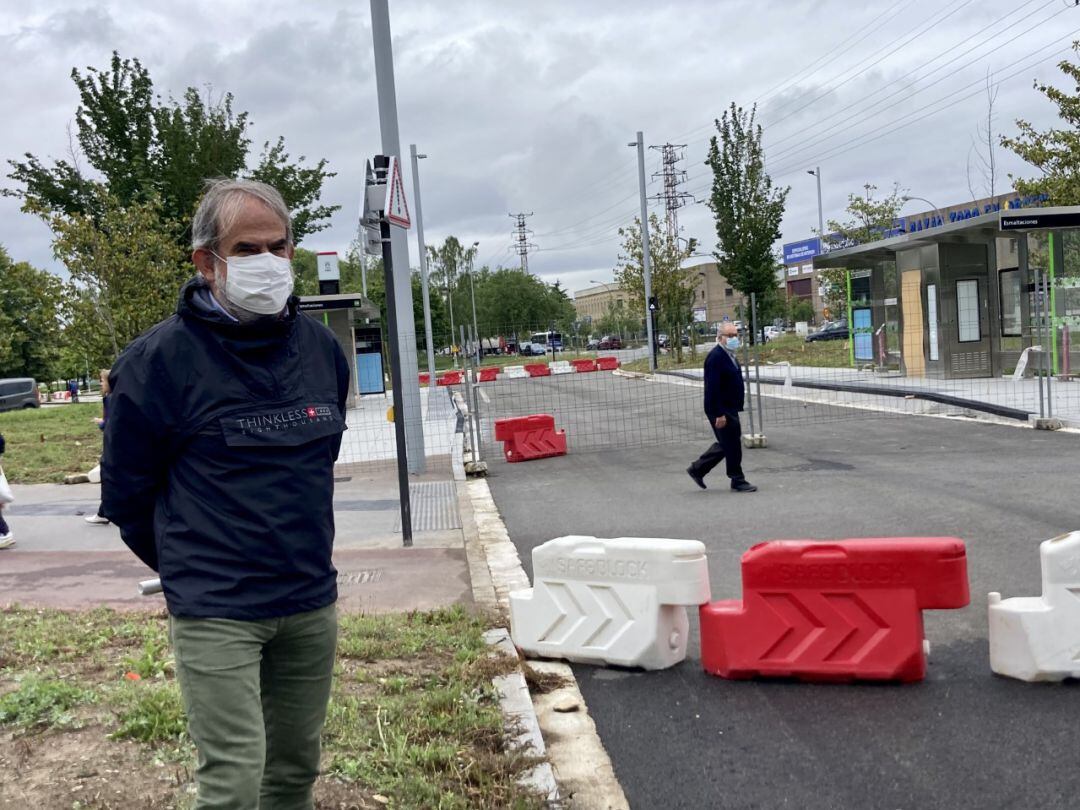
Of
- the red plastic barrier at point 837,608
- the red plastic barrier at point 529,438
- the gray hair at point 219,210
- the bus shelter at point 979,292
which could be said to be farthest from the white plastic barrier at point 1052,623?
the bus shelter at point 979,292

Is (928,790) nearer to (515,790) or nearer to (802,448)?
(515,790)

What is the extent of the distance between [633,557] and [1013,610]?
5.71ft

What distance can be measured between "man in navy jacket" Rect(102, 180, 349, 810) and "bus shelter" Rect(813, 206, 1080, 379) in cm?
1923

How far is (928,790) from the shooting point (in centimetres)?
365

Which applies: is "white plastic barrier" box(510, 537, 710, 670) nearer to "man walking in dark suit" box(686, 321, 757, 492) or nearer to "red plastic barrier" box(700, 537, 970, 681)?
"red plastic barrier" box(700, 537, 970, 681)

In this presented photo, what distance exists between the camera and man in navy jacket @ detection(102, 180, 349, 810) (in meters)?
2.43

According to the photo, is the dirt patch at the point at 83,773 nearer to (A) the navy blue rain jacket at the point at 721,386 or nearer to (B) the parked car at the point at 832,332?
(A) the navy blue rain jacket at the point at 721,386

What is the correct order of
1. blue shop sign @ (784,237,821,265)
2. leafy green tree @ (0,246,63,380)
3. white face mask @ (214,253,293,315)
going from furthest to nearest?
1. blue shop sign @ (784,237,821,265)
2. leafy green tree @ (0,246,63,380)
3. white face mask @ (214,253,293,315)

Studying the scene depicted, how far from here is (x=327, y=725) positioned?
4.17 meters

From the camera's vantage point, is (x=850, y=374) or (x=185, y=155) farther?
(x=185, y=155)

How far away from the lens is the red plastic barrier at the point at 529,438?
49.5 feet

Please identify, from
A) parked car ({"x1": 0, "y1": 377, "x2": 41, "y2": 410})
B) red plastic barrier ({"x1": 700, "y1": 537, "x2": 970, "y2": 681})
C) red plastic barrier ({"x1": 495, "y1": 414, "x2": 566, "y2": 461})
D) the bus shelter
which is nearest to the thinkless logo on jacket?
red plastic barrier ({"x1": 700, "y1": 537, "x2": 970, "y2": 681})

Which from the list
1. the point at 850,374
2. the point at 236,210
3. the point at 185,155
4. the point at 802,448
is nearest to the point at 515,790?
the point at 236,210

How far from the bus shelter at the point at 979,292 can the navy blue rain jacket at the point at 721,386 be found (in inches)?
435
